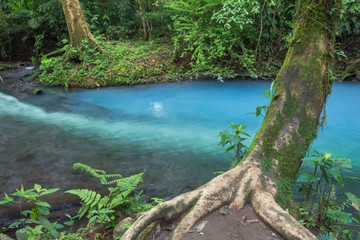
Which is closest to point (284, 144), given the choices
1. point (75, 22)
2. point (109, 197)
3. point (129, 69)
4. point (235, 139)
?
point (235, 139)

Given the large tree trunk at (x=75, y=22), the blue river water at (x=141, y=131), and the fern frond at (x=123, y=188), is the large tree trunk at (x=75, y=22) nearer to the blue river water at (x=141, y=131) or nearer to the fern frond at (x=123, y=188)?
the blue river water at (x=141, y=131)

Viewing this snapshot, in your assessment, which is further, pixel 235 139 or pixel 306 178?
pixel 235 139

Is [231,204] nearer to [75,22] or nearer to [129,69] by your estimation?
[129,69]

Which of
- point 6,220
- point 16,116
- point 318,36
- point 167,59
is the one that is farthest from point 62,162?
point 167,59

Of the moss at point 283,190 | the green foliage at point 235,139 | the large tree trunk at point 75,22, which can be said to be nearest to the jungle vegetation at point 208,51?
the large tree trunk at point 75,22

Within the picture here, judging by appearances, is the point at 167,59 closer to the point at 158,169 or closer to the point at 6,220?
the point at 158,169

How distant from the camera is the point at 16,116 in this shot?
7.56 metres

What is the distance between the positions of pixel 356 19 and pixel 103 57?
10.1m

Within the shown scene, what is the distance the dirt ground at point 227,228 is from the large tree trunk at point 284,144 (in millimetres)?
53

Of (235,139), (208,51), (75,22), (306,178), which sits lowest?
(306,178)

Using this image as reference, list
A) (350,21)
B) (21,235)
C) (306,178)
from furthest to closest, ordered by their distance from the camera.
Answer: (350,21), (306,178), (21,235)

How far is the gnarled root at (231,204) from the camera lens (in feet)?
6.16

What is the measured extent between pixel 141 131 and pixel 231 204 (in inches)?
177

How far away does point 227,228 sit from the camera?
1.99 meters
